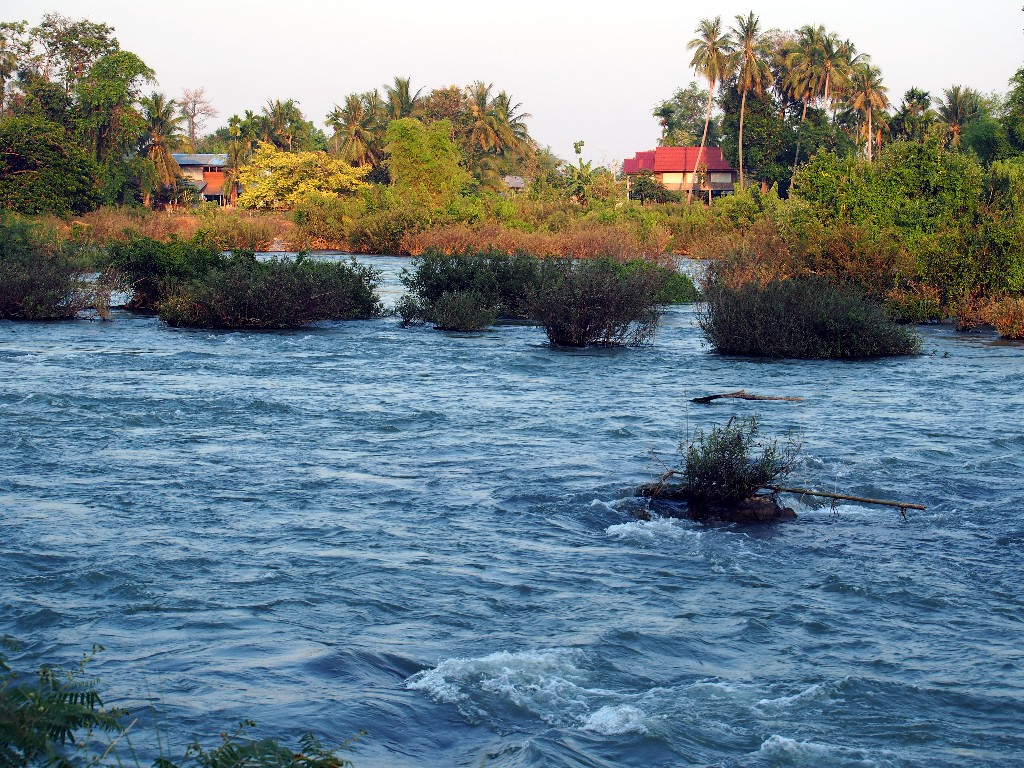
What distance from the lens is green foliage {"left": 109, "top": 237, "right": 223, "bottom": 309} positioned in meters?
27.5

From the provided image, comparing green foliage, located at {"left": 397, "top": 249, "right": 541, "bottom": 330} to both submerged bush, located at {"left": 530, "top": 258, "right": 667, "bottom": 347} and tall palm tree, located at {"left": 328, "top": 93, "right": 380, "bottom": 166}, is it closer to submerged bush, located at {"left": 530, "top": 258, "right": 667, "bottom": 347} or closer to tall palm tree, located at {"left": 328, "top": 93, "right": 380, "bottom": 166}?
submerged bush, located at {"left": 530, "top": 258, "right": 667, "bottom": 347}

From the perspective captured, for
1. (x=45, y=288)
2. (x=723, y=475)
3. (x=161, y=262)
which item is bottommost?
(x=723, y=475)

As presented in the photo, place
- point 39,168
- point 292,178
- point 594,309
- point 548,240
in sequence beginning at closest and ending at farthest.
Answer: point 594,309 < point 39,168 < point 548,240 < point 292,178

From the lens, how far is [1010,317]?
79.3 feet

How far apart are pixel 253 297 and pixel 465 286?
499cm

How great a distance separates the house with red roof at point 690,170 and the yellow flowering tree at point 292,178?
944 inches

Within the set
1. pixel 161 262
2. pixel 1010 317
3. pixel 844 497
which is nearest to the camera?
pixel 844 497

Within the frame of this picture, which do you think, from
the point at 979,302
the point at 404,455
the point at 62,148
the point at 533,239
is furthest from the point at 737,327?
the point at 62,148

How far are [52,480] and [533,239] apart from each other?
41054mm

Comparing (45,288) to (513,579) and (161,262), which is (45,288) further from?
(513,579)

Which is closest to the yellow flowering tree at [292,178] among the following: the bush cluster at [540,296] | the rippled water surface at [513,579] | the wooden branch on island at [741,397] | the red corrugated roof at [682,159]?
the red corrugated roof at [682,159]

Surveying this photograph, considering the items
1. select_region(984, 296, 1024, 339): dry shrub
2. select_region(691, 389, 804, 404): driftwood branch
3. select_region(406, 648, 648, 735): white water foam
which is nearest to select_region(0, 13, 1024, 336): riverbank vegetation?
select_region(984, 296, 1024, 339): dry shrub

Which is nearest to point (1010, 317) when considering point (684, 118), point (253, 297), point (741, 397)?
point (741, 397)

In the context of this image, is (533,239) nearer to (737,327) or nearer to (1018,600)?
(737,327)
